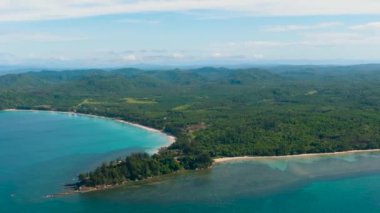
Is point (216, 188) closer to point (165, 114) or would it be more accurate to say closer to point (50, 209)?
point (50, 209)

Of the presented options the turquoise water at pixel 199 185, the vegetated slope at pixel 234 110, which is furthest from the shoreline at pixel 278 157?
the turquoise water at pixel 199 185

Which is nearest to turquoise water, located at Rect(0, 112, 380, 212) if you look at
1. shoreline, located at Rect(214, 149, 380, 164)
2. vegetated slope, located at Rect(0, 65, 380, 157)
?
shoreline, located at Rect(214, 149, 380, 164)

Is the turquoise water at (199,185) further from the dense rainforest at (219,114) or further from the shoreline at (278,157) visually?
the dense rainforest at (219,114)

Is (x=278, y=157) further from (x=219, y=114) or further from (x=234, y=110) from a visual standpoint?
(x=234, y=110)

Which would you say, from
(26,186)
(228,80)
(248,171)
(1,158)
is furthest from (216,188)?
(228,80)

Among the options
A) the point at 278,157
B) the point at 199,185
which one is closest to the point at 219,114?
the point at 278,157

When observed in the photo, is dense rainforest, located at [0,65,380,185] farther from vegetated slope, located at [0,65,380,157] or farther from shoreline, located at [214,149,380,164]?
shoreline, located at [214,149,380,164]
